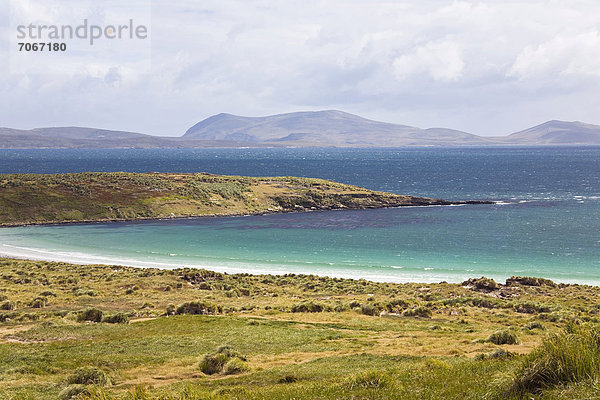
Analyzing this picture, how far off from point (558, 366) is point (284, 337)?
17215mm

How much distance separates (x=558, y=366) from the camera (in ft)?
30.2

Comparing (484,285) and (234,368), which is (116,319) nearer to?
(234,368)

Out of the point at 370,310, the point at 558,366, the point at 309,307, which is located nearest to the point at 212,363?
the point at 558,366

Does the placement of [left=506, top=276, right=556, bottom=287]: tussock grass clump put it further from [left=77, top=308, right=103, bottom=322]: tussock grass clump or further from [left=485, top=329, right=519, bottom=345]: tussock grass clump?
[left=77, top=308, right=103, bottom=322]: tussock grass clump

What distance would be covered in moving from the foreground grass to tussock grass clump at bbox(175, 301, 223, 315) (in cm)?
7

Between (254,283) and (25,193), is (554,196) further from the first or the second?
(25,193)

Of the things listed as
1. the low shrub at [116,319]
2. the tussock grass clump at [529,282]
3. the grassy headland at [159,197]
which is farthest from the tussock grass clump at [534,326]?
the grassy headland at [159,197]

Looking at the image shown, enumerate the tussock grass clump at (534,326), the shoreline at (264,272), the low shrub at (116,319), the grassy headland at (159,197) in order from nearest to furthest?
1. the tussock grass clump at (534,326)
2. the low shrub at (116,319)
3. the shoreline at (264,272)
4. the grassy headland at (159,197)

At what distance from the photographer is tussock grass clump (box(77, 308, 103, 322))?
95.0 ft

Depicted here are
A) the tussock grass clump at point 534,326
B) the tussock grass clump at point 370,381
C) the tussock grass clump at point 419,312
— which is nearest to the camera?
the tussock grass clump at point 370,381

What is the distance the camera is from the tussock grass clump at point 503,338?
21.9 metres

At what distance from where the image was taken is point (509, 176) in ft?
528

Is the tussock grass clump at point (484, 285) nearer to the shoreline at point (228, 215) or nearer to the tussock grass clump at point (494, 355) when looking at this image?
the tussock grass clump at point (494, 355)

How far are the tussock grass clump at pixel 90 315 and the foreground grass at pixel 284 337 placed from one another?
0.23 ft
